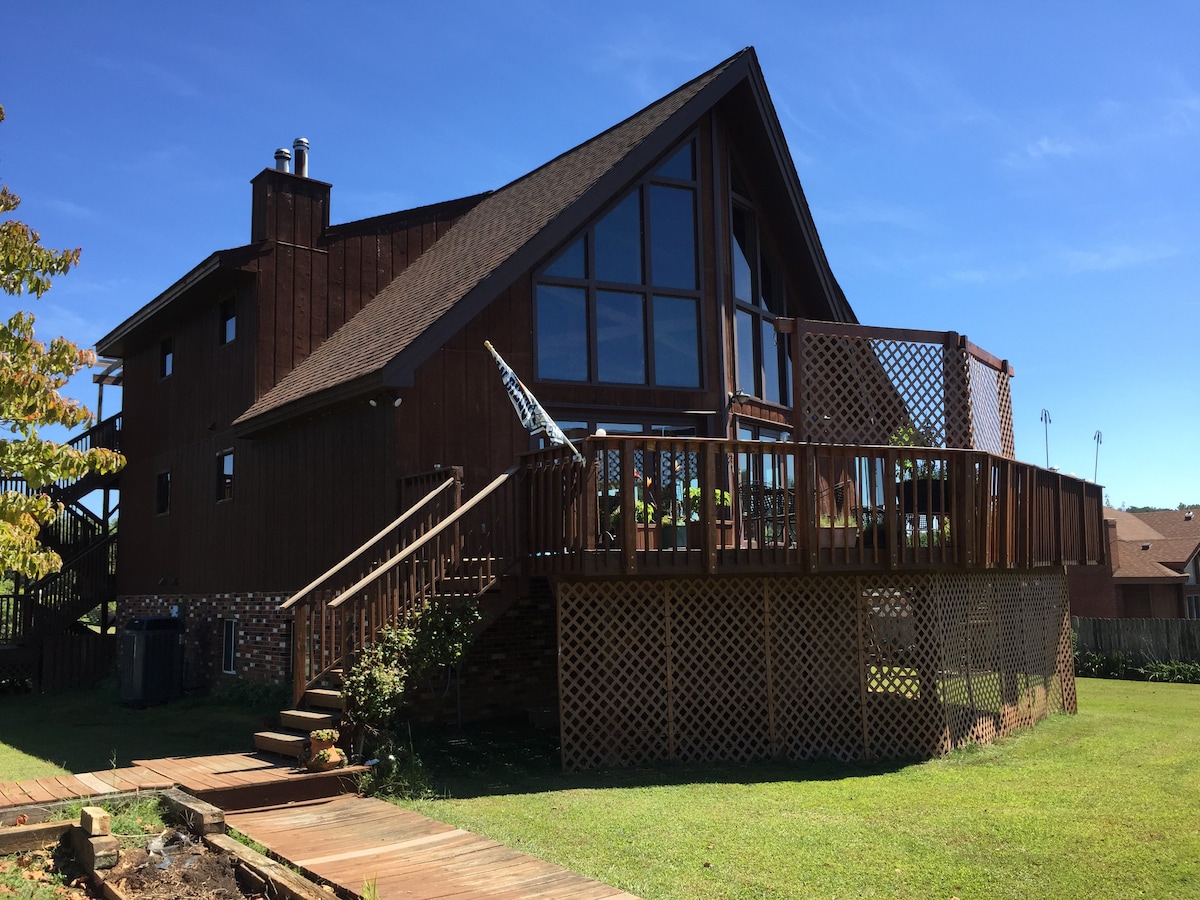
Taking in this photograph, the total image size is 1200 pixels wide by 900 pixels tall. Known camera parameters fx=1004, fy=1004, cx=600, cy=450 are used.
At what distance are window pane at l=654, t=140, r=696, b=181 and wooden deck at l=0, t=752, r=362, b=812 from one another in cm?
947

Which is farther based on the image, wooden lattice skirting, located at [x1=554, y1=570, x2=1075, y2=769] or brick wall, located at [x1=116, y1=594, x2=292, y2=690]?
brick wall, located at [x1=116, y1=594, x2=292, y2=690]

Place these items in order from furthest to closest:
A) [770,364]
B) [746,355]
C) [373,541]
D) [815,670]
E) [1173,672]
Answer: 1. [1173,672]
2. [770,364]
3. [746,355]
4. [815,670]
5. [373,541]

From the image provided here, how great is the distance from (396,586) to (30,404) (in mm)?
3640

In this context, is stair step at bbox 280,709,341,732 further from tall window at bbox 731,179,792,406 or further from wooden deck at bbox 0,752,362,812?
tall window at bbox 731,179,792,406

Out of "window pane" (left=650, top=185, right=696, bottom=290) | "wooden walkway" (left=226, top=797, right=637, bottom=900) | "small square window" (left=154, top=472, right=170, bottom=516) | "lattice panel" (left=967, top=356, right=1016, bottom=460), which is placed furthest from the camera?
"small square window" (left=154, top=472, right=170, bottom=516)

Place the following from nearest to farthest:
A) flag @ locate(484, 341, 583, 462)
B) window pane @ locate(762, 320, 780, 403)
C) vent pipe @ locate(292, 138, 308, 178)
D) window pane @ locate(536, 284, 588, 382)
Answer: flag @ locate(484, 341, 583, 462), window pane @ locate(536, 284, 588, 382), window pane @ locate(762, 320, 780, 403), vent pipe @ locate(292, 138, 308, 178)

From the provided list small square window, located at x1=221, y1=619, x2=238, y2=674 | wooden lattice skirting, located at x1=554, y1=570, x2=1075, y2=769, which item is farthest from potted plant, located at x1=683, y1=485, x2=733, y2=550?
small square window, located at x1=221, y1=619, x2=238, y2=674

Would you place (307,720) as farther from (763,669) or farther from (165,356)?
(165,356)

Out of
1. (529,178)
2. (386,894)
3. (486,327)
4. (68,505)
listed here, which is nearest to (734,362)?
(486,327)

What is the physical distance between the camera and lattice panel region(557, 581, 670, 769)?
34.2ft

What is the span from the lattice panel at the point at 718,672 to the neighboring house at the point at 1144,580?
964 inches

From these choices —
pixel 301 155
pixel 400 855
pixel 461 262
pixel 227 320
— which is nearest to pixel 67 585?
pixel 227 320

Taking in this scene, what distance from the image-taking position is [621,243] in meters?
14.3

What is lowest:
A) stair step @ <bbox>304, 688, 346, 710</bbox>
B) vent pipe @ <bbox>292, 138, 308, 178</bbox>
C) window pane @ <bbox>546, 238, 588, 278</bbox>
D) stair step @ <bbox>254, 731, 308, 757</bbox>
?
stair step @ <bbox>254, 731, 308, 757</bbox>
